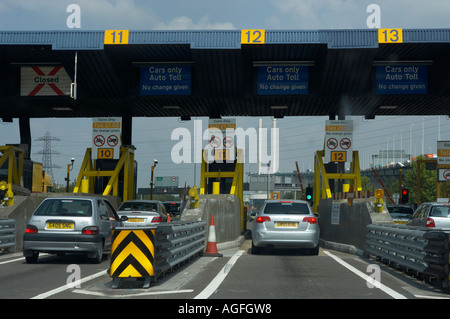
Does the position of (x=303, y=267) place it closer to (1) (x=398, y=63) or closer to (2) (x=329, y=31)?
(2) (x=329, y=31)

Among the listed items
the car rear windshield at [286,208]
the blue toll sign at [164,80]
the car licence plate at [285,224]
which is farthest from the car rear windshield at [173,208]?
the car licence plate at [285,224]

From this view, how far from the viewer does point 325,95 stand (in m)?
26.6

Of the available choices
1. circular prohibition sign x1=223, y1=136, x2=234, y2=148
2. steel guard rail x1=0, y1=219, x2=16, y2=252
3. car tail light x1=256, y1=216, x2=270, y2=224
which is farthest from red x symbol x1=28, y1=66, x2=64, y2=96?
car tail light x1=256, y1=216, x2=270, y2=224

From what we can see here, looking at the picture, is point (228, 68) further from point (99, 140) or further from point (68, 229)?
point (68, 229)

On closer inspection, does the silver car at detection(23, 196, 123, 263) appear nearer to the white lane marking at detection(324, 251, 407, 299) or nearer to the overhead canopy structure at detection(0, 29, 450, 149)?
the white lane marking at detection(324, 251, 407, 299)

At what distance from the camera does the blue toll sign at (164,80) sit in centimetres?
2595

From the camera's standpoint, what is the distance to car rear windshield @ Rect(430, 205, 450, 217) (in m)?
16.8

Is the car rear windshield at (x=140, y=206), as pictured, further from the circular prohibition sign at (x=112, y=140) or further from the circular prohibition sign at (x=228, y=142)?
the circular prohibition sign at (x=228, y=142)

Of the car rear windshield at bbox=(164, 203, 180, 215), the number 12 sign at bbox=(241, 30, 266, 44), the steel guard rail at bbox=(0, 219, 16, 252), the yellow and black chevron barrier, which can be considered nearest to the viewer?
the yellow and black chevron barrier

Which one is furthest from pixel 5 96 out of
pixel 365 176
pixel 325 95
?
pixel 365 176

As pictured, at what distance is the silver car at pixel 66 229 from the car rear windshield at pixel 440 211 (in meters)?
8.74

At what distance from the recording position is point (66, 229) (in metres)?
13.1

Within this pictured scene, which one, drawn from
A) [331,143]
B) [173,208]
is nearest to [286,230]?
[331,143]

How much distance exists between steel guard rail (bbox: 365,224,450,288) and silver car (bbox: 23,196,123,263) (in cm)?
613
